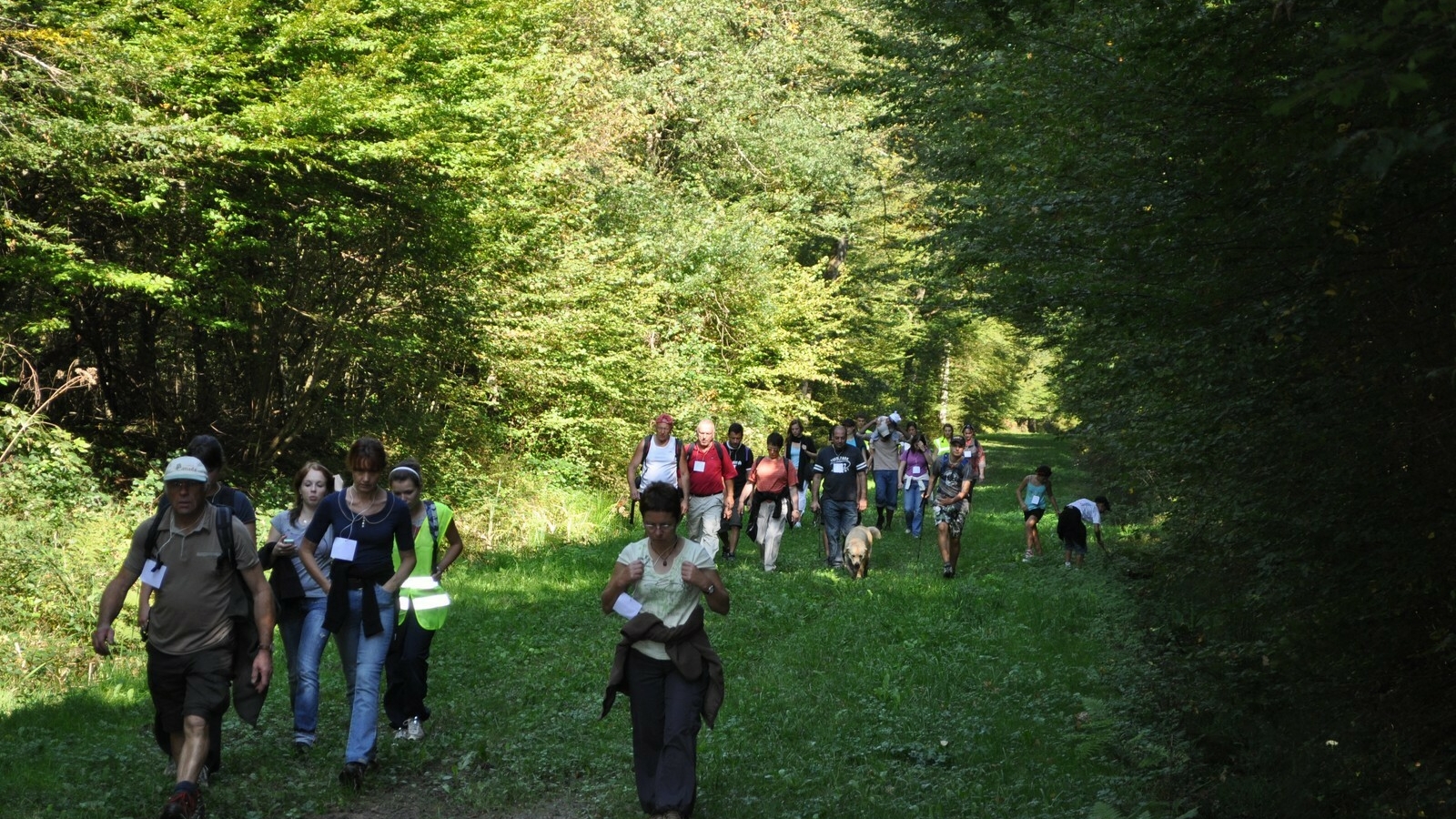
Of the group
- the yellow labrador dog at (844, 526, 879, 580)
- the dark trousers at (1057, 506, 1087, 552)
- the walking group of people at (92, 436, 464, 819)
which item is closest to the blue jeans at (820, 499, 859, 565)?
the yellow labrador dog at (844, 526, 879, 580)

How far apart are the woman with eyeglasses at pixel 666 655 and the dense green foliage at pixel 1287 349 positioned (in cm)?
258

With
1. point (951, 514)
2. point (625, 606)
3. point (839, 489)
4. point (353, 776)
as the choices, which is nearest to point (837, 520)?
point (839, 489)

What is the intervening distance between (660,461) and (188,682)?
25.2ft

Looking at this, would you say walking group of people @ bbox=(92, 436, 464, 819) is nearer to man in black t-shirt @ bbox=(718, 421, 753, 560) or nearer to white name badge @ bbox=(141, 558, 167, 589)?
white name badge @ bbox=(141, 558, 167, 589)

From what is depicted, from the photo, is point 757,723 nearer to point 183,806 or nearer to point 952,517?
point 183,806

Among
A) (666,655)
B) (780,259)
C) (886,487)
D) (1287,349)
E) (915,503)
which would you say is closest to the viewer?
(1287,349)

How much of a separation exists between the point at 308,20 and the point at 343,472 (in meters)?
8.24

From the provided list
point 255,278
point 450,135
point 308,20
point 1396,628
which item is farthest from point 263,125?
point 1396,628

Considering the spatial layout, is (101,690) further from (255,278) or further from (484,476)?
(484,476)

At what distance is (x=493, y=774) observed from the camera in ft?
24.9

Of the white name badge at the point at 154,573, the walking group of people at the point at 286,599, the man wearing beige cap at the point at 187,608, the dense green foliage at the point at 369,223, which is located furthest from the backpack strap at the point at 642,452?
the white name badge at the point at 154,573

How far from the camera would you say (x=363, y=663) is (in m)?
7.26

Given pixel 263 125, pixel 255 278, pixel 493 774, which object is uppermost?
pixel 263 125

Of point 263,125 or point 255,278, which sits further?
point 255,278
